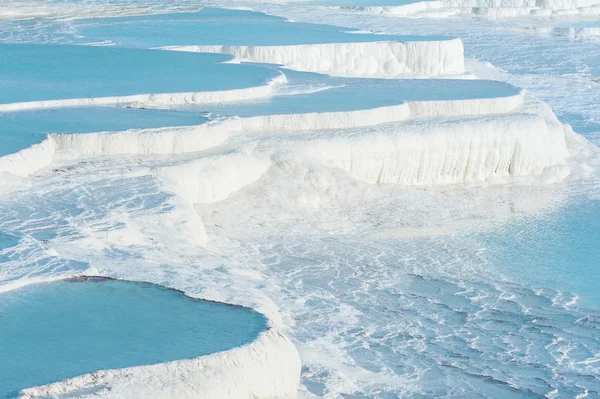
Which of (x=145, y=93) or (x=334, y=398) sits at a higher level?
(x=145, y=93)

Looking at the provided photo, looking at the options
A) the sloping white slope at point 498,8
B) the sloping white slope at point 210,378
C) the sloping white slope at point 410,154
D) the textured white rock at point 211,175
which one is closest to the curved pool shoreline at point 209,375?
the sloping white slope at point 210,378

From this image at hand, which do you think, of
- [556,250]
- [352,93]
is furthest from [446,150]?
[556,250]

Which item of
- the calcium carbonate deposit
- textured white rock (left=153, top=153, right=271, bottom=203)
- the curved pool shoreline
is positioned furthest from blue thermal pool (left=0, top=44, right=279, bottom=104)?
the curved pool shoreline

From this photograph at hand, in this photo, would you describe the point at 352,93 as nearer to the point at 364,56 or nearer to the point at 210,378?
the point at 364,56

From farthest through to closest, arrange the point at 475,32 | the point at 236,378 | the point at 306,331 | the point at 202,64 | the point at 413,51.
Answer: the point at 475,32 → the point at 413,51 → the point at 202,64 → the point at 306,331 → the point at 236,378

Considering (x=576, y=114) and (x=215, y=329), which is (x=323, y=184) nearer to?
(x=215, y=329)

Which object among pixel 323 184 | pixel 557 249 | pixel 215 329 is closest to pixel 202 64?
pixel 323 184
